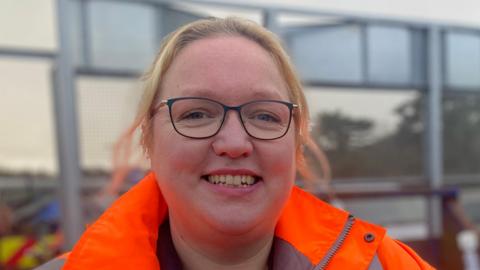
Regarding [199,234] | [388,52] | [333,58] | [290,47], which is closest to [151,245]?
[199,234]

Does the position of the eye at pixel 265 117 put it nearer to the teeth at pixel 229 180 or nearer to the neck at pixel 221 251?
the teeth at pixel 229 180

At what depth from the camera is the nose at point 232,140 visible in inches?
36.7

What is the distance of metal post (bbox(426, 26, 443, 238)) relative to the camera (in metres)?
3.25

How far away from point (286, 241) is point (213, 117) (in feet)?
1.33

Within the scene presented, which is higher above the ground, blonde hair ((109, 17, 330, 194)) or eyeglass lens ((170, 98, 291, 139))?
blonde hair ((109, 17, 330, 194))

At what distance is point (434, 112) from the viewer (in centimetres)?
331

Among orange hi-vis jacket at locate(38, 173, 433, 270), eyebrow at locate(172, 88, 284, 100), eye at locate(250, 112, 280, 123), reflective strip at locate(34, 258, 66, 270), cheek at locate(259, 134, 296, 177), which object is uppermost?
eyebrow at locate(172, 88, 284, 100)

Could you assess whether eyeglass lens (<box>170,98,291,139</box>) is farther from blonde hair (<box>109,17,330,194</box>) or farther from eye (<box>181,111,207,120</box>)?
blonde hair (<box>109,17,330,194</box>)

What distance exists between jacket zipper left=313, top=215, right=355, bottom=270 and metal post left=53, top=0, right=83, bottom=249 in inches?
65.5

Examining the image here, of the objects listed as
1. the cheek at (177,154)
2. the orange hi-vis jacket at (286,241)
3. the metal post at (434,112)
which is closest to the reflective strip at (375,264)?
the orange hi-vis jacket at (286,241)

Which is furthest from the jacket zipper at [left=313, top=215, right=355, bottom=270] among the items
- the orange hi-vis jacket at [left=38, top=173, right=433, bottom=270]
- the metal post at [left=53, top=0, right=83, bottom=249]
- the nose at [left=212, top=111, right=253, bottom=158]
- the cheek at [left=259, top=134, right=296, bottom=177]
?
the metal post at [left=53, top=0, right=83, bottom=249]

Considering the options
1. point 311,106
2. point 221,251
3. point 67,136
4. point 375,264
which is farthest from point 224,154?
point 67,136

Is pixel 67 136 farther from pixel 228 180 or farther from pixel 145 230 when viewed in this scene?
pixel 228 180

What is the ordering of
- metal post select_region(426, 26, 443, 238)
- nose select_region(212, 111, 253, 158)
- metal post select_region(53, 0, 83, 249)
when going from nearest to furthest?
nose select_region(212, 111, 253, 158)
metal post select_region(53, 0, 83, 249)
metal post select_region(426, 26, 443, 238)
